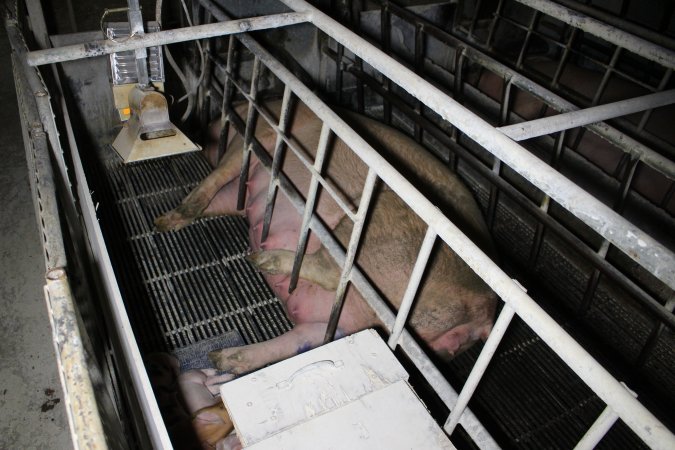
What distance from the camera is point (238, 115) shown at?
3557 mm

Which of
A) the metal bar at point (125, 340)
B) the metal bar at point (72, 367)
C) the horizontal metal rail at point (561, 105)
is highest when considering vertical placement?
the horizontal metal rail at point (561, 105)

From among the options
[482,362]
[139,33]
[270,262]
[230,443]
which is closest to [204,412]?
[230,443]

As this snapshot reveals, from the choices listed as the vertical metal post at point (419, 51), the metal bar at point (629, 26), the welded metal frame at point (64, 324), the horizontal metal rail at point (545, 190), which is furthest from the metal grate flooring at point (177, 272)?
the metal bar at point (629, 26)

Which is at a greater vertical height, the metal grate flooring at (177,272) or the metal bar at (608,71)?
the metal bar at (608,71)

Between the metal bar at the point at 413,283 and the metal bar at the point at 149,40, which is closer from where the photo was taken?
the metal bar at the point at 413,283

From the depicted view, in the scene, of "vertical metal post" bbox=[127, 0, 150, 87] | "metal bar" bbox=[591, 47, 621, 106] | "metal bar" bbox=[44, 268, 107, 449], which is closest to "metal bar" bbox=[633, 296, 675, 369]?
"metal bar" bbox=[591, 47, 621, 106]

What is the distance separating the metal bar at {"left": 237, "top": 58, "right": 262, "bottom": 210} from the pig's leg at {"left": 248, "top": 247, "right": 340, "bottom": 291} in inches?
26.0

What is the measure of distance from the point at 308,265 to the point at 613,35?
1706 mm

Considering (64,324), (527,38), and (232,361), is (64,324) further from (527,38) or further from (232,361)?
(527,38)

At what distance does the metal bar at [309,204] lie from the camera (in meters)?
2.20

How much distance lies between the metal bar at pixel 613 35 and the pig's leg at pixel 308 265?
5.26 feet

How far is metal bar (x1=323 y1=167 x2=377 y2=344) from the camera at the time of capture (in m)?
1.93

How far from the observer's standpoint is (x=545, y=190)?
127cm

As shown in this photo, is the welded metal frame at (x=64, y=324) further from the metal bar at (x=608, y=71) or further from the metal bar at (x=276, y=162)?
the metal bar at (x=608, y=71)
